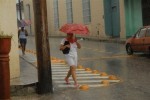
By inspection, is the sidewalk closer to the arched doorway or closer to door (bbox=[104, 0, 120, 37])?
the arched doorway

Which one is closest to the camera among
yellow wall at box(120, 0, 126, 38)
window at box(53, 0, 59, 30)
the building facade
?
the building facade

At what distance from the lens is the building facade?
35.2 meters

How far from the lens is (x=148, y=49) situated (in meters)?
20.9

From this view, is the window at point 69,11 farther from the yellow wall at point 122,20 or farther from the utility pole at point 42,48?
the utility pole at point 42,48

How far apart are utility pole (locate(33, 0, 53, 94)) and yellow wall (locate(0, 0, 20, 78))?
150 cm

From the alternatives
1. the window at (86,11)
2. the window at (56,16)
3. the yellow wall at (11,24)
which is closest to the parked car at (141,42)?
the yellow wall at (11,24)

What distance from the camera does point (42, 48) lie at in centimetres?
1180

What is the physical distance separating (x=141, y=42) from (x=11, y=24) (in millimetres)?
9765

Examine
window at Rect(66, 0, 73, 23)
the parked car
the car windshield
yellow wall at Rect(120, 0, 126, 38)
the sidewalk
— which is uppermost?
window at Rect(66, 0, 73, 23)

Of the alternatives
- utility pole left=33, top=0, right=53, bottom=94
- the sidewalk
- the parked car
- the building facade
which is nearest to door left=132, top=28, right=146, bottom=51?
the parked car

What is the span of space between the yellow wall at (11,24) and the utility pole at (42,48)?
59.1 inches

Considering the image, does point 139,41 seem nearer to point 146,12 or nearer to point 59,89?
point 59,89

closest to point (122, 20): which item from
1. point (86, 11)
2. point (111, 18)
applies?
point (111, 18)

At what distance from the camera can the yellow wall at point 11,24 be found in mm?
12992
